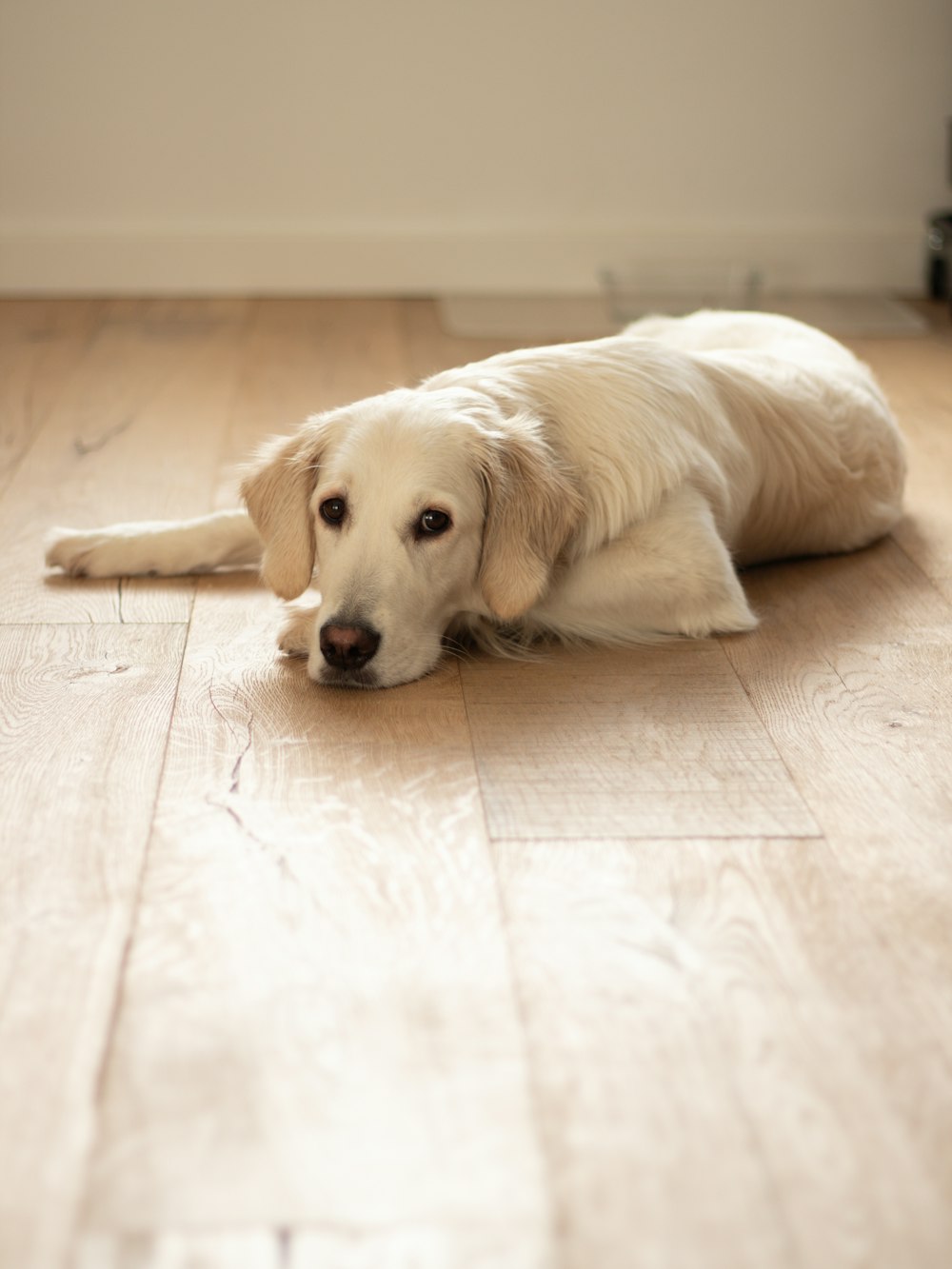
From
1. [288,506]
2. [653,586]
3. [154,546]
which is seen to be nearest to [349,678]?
[288,506]

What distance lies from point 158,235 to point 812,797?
4.36m

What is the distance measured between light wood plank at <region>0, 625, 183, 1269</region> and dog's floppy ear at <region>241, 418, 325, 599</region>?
0.79ft

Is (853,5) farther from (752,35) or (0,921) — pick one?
(0,921)

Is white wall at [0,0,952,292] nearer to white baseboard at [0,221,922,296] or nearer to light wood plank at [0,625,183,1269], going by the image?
white baseboard at [0,221,922,296]

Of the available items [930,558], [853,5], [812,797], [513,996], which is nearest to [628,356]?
[930,558]

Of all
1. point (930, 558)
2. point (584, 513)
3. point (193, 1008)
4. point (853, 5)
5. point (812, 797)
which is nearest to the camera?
point (193, 1008)

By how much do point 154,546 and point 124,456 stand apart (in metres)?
0.83

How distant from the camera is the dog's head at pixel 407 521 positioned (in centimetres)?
230

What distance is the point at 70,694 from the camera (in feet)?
Answer: 7.59

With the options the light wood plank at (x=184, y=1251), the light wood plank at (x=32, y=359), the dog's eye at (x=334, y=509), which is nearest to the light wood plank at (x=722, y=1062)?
the light wood plank at (x=184, y=1251)

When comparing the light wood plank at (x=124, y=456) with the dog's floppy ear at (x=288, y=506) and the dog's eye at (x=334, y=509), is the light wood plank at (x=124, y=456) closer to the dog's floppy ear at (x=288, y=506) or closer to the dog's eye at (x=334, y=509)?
the dog's floppy ear at (x=288, y=506)

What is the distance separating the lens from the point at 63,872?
1.78 m

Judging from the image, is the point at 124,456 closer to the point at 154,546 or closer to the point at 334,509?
the point at 154,546

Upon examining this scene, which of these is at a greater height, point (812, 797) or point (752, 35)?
point (752, 35)
